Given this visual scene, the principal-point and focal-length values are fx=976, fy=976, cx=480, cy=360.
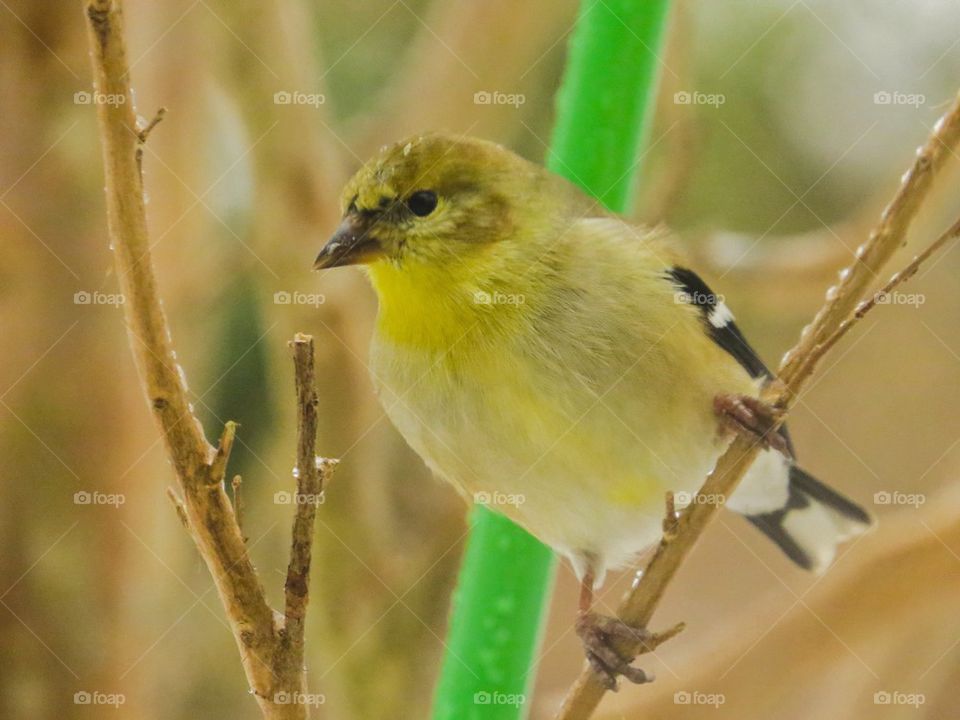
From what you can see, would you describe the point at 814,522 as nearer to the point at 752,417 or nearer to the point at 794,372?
the point at 752,417

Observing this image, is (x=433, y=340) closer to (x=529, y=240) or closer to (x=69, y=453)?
(x=529, y=240)

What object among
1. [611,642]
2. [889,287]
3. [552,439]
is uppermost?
[889,287]

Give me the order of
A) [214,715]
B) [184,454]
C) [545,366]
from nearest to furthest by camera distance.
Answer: [184,454] < [545,366] < [214,715]

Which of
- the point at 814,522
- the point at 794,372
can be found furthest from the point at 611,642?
the point at 814,522

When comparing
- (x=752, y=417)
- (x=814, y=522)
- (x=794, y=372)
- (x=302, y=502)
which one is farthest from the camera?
(x=814, y=522)

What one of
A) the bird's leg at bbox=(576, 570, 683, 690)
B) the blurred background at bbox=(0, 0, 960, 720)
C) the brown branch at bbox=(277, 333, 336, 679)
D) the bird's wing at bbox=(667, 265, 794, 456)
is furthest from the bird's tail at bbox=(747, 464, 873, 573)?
the brown branch at bbox=(277, 333, 336, 679)

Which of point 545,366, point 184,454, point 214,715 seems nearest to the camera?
point 184,454

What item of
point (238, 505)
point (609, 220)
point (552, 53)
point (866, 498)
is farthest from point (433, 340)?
point (866, 498)
